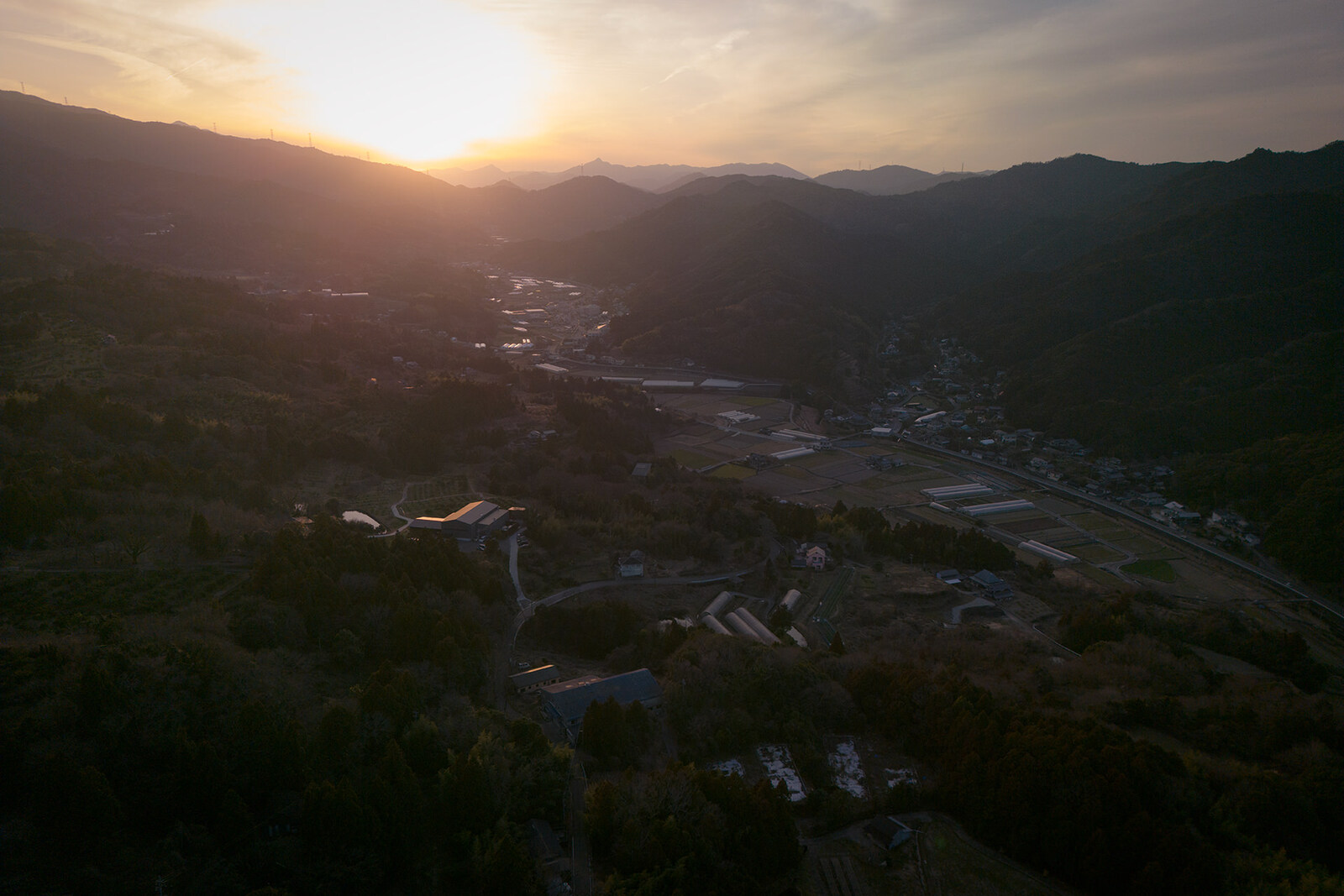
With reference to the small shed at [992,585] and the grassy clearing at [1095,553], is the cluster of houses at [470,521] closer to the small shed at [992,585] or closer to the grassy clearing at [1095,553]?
the small shed at [992,585]

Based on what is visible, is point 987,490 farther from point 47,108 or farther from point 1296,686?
point 47,108

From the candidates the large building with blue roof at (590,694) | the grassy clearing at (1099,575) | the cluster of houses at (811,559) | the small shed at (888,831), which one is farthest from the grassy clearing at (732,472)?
the small shed at (888,831)

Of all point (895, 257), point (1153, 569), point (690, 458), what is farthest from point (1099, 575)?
point (895, 257)

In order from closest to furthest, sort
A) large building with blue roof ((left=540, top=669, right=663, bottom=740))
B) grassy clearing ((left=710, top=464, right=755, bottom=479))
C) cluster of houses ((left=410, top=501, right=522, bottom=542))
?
large building with blue roof ((left=540, top=669, right=663, bottom=740)), cluster of houses ((left=410, top=501, right=522, bottom=542)), grassy clearing ((left=710, top=464, right=755, bottom=479))

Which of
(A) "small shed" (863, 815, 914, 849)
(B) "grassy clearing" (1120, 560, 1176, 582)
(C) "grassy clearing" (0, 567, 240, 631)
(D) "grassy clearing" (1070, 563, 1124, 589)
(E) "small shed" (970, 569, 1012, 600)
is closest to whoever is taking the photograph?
(A) "small shed" (863, 815, 914, 849)

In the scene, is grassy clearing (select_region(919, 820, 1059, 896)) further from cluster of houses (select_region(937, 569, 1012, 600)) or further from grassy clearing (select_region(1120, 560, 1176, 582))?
grassy clearing (select_region(1120, 560, 1176, 582))

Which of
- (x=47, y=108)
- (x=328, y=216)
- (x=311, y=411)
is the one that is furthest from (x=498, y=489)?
(x=47, y=108)

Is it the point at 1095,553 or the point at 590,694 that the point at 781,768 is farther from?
the point at 1095,553

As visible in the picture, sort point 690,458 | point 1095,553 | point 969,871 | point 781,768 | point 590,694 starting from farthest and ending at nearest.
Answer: point 690,458, point 1095,553, point 590,694, point 781,768, point 969,871

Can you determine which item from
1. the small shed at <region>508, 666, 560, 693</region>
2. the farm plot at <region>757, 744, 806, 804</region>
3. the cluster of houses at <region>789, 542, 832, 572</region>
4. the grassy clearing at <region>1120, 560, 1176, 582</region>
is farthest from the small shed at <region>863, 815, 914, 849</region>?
the grassy clearing at <region>1120, 560, 1176, 582</region>

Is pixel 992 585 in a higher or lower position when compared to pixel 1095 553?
higher
